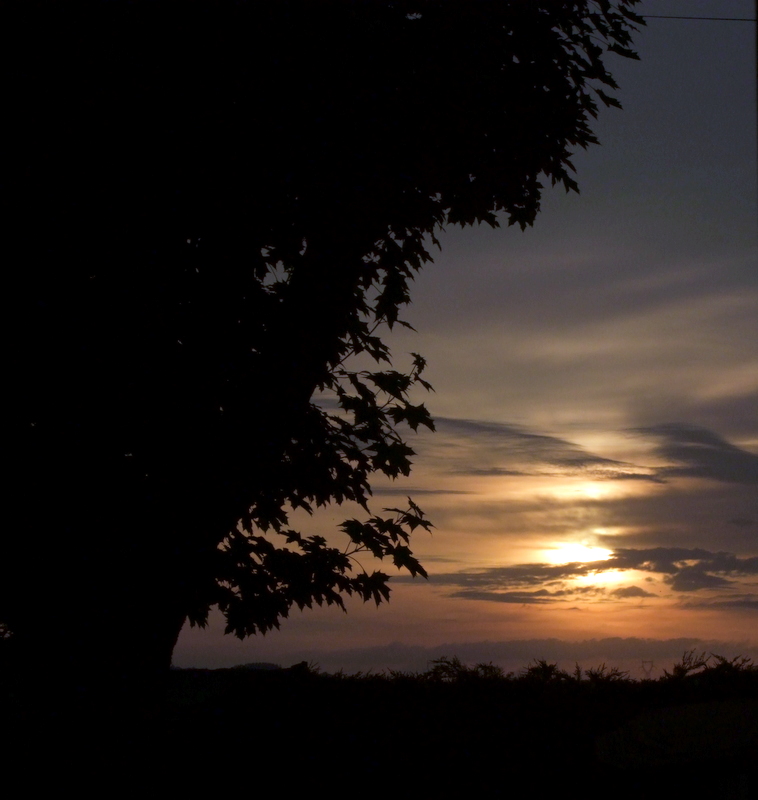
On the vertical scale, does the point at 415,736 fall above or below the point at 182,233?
below

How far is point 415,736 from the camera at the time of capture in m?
8.57

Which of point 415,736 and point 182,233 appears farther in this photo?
point 415,736

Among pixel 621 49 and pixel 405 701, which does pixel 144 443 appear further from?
pixel 621 49

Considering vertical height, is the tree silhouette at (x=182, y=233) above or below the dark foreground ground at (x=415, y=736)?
above

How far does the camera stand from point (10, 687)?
32.4 ft

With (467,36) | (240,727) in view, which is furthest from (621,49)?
(240,727)

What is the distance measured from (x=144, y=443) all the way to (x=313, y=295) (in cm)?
194

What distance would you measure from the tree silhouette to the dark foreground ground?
768 millimetres

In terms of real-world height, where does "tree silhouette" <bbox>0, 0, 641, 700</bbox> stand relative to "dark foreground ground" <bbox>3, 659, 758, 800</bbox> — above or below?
above

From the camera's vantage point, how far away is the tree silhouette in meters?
6.43

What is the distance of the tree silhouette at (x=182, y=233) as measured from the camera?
6.43 metres

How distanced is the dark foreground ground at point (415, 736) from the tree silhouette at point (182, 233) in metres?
0.77

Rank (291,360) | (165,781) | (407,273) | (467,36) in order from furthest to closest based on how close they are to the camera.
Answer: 1. (407,273)
2. (467,36)
3. (291,360)
4. (165,781)

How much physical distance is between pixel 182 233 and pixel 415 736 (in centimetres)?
573
